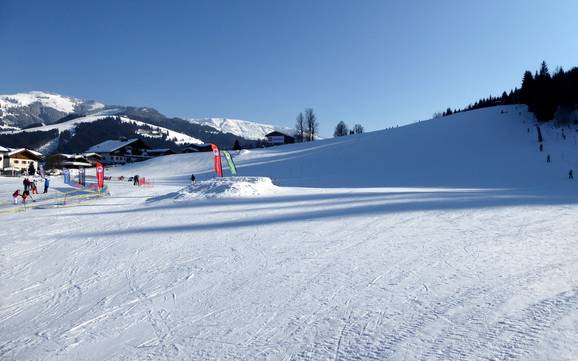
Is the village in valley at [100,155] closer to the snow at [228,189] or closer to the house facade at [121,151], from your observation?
the house facade at [121,151]

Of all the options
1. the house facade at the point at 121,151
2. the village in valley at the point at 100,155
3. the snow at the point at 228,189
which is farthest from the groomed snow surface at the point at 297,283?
the house facade at the point at 121,151

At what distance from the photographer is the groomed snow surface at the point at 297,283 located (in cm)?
401

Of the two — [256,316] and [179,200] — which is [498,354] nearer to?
[256,316]

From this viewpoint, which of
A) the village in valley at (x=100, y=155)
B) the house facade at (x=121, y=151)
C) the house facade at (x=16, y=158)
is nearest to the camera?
the house facade at (x=16, y=158)

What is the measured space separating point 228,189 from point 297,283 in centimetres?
1330

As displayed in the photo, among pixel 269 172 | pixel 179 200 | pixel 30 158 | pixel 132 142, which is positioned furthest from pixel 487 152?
pixel 132 142

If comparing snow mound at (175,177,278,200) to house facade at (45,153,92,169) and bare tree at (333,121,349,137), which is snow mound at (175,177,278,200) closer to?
house facade at (45,153,92,169)

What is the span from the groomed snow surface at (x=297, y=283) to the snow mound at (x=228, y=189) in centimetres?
363

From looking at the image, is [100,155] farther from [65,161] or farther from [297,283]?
[297,283]

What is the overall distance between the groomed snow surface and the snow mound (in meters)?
3.63

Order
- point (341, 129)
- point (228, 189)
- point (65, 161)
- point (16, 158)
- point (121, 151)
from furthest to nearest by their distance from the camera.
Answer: point (341, 129), point (121, 151), point (65, 161), point (16, 158), point (228, 189)

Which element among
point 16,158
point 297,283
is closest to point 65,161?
point 16,158

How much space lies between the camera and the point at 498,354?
3.57 meters

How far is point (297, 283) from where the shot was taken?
585 cm
